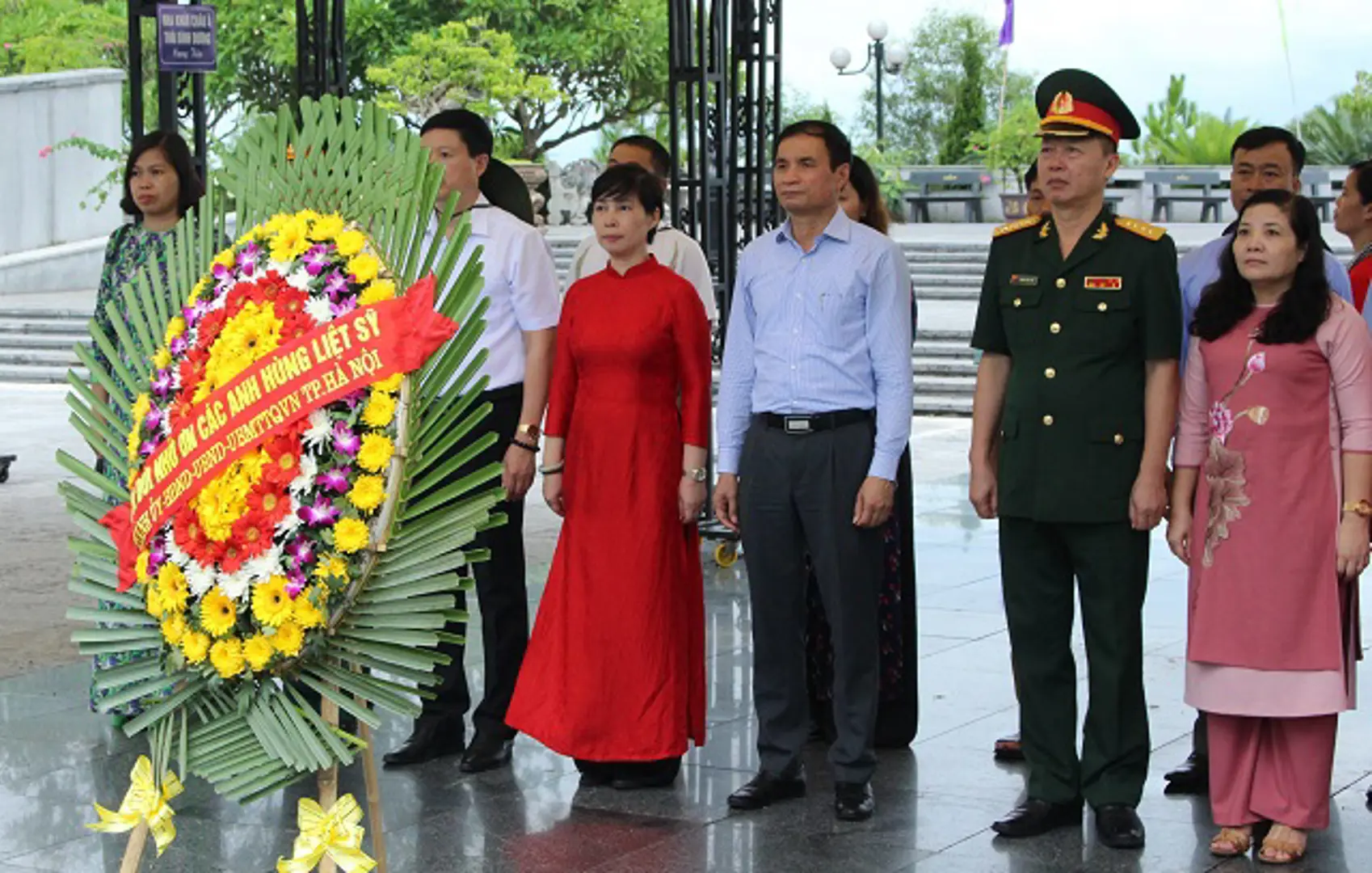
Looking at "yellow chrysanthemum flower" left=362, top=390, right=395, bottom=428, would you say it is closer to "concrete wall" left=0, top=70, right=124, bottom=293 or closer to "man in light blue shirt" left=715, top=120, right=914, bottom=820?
"man in light blue shirt" left=715, top=120, right=914, bottom=820

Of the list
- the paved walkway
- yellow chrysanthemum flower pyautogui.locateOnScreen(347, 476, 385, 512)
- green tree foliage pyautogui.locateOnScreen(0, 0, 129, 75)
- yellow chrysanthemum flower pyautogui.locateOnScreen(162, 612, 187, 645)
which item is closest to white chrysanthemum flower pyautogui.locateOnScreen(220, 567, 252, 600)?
yellow chrysanthemum flower pyautogui.locateOnScreen(162, 612, 187, 645)

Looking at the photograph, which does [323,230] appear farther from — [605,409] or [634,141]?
[634,141]

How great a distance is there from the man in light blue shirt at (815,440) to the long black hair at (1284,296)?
0.77 m

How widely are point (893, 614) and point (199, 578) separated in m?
2.53

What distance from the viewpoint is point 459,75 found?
30.4 m

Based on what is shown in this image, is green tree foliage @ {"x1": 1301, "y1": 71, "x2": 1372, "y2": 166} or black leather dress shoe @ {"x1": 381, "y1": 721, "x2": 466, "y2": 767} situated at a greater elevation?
green tree foliage @ {"x1": 1301, "y1": 71, "x2": 1372, "y2": 166}

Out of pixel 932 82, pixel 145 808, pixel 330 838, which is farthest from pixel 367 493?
pixel 932 82

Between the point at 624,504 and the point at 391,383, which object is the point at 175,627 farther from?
the point at 624,504

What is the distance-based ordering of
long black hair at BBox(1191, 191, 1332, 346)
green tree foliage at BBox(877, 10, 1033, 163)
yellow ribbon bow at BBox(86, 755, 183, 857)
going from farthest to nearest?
green tree foliage at BBox(877, 10, 1033, 163)
long black hair at BBox(1191, 191, 1332, 346)
yellow ribbon bow at BBox(86, 755, 183, 857)

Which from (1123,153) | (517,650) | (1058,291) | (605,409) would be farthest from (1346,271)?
(1123,153)

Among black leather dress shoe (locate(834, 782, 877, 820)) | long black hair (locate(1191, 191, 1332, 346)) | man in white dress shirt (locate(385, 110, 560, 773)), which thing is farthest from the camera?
man in white dress shirt (locate(385, 110, 560, 773))

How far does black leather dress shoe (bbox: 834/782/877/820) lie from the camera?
205 inches

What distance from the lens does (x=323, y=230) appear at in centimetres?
397

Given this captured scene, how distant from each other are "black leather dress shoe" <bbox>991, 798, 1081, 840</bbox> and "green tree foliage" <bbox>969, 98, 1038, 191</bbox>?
2460 centimetres
